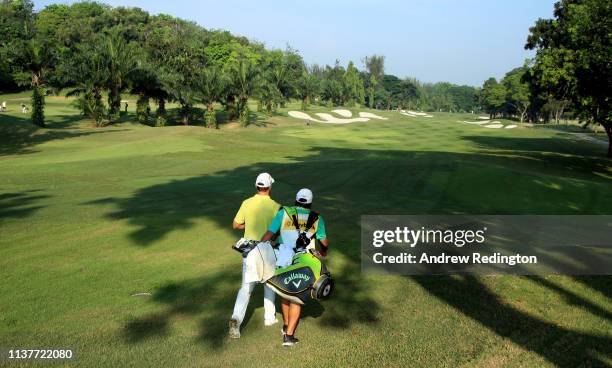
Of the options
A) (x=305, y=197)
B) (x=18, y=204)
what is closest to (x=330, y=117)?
(x=18, y=204)

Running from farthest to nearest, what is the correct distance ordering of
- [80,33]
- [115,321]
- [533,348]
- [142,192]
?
[80,33]
[142,192]
[115,321]
[533,348]

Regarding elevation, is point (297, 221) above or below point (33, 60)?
below

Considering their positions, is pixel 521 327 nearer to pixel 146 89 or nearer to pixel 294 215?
pixel 294 215

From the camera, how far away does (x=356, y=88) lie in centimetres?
15475

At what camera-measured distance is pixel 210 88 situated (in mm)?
60438

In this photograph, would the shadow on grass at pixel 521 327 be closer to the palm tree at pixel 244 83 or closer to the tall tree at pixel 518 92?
the palm tree at pixel 244 83

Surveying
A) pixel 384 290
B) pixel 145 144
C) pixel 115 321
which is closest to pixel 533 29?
pixel 145 144

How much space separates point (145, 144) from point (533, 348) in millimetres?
35869

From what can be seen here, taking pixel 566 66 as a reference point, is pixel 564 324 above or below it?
below

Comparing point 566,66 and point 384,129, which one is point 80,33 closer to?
point 384,129

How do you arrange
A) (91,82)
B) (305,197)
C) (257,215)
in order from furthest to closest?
(91,82) → (257,215) → (305,197)

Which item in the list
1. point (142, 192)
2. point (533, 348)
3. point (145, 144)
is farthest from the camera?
point (145, 144)

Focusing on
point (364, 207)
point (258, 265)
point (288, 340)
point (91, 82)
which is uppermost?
point (91, 82)

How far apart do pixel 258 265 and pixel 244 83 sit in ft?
201
